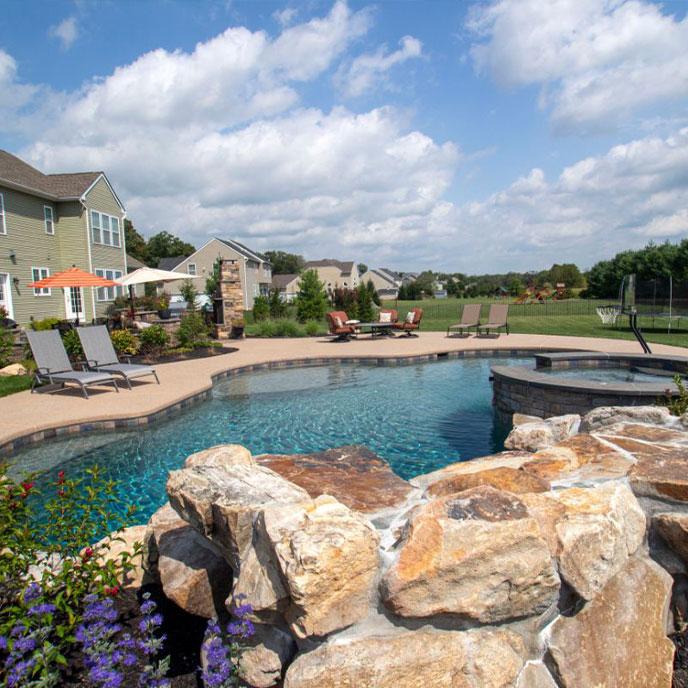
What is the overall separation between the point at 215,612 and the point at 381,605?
3.25 feet

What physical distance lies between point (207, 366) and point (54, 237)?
17.5 metres

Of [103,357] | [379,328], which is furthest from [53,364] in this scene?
[379,328]

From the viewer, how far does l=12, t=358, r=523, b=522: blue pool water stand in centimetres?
614

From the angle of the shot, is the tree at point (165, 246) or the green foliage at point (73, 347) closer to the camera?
→ the green foliage at point (73, 347)

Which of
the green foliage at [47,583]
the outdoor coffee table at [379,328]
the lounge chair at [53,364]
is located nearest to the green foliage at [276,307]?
the outdoor coffee table at [379,328]

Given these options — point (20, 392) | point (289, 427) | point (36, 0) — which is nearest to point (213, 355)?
point (20, 392)

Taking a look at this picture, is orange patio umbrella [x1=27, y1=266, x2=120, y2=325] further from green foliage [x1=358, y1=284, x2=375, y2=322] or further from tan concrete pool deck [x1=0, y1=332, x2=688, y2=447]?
green foliage [x1=358, y1=284, x2=375, y2=322]

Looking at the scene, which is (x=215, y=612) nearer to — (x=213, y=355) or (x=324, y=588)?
(x=324, y=588)

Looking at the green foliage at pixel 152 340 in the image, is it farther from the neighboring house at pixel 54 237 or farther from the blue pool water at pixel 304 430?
the neighboring house at pixel 54 237

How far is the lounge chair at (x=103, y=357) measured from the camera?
393 inches

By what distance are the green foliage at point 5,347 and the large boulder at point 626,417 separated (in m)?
13.0

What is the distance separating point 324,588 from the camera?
186 centimetres

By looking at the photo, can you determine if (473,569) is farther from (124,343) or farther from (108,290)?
(108,290)

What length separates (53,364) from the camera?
970 centimetres
